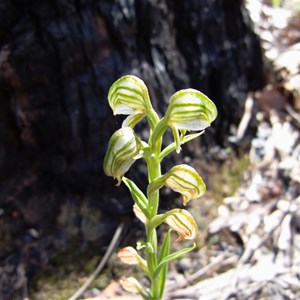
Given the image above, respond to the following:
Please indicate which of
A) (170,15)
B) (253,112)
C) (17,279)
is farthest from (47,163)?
(253,112)

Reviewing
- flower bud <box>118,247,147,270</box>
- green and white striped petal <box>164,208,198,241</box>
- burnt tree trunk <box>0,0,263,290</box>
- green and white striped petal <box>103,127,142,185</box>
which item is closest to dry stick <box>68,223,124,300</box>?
burnt tree trunk <box>0,0,263,290</box>

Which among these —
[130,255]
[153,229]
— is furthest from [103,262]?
[153,229]

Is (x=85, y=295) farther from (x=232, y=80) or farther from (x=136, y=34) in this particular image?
(x=232, y=80)

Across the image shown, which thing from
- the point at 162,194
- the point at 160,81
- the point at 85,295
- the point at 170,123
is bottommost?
the point at 85,295

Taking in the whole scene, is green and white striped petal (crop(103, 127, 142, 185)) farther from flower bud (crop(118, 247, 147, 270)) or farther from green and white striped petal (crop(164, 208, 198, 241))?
flower bud (crop(118, 247, 147, 270))

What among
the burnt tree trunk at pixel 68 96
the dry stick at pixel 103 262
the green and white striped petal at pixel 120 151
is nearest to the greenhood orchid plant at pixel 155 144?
the green and white striped petal at pixel 120 151

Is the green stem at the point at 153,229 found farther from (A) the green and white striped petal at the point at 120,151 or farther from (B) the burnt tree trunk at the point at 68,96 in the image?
(B) the burnt tree trunk at the point at 68,96
